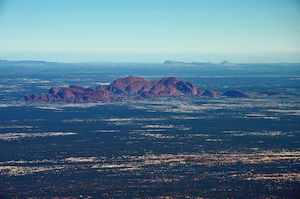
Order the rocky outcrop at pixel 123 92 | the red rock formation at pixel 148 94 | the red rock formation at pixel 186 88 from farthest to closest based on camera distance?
the red rock formation at pixel 186 88, the red rock formation at pixel 148 94, the rocky outcrop at pixel 123 92

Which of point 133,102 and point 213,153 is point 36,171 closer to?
point 213,153

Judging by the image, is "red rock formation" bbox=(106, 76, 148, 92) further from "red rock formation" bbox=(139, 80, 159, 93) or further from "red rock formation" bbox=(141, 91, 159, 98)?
"red rock formation" bbox=(141, 91, 159, 98)

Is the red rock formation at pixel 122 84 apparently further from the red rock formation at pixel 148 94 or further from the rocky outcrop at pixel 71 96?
the rocky outcrop at pixel 71 96

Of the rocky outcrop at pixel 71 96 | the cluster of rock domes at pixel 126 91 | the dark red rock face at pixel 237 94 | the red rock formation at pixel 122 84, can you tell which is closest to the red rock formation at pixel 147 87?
the cluster of rock domes at pixel 126 91

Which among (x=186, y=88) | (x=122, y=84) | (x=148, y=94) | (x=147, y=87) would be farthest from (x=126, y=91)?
(x=186, y=88)

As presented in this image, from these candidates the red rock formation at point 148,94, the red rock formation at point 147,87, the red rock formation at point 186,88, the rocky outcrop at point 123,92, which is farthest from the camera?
the red rock formation at point 147,87

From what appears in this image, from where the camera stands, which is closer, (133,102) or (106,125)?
(106,125)

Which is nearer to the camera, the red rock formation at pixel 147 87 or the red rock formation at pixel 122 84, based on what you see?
the red rock formation at pixel 147 87

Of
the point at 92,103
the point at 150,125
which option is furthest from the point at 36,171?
the point at 92,103
